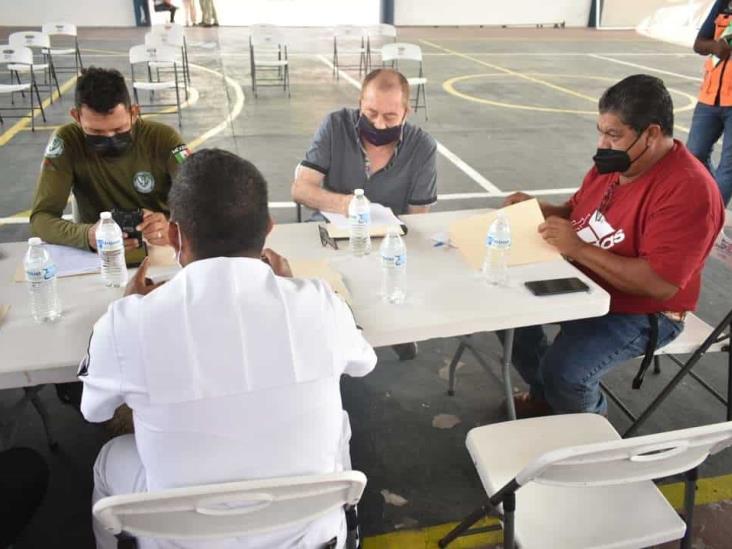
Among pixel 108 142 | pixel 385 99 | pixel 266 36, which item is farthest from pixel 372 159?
pixel 266 36

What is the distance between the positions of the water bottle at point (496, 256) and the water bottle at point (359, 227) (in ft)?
1.46

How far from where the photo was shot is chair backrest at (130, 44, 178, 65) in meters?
7.90

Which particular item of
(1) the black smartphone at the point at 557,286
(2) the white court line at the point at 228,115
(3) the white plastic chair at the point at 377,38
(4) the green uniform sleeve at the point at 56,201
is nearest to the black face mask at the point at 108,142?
(4) the green uniform sleeve at the point at 56,201

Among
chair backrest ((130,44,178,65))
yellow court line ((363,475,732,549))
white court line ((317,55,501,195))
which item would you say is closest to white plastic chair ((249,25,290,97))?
chair backrest ((130,44,178,65))

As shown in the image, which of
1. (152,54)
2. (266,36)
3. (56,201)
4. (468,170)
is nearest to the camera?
(56,201)

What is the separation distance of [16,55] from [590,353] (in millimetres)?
7983

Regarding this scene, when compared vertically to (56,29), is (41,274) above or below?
below

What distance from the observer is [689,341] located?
2.44 metres

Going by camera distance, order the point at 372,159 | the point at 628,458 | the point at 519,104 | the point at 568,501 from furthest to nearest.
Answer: the point at 519,104
the point at 372,159
the point at 568,501
the point at 628,458

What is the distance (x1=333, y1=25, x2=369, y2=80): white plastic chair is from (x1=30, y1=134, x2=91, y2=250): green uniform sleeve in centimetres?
854

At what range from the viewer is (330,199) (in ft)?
9.34

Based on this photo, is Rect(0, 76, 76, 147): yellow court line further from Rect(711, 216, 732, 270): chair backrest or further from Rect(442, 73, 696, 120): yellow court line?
Rect(711, 216, 732, 270): chair backrest

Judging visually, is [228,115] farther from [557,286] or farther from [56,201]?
[557,286]

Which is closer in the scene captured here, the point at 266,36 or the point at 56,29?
the point at 266,36
